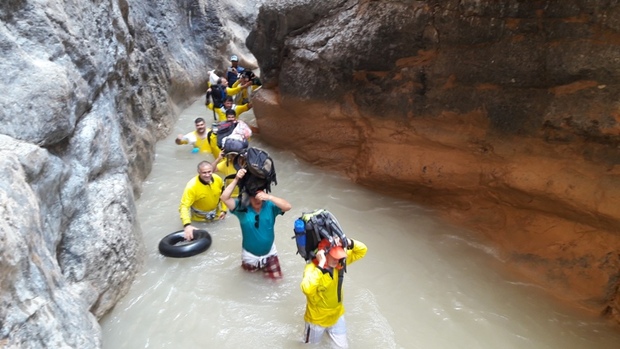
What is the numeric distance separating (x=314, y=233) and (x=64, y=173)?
254cm

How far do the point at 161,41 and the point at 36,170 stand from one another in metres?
8.61

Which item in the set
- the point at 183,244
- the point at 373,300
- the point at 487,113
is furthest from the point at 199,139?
the point at 487,113

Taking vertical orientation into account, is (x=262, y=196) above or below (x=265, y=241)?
above

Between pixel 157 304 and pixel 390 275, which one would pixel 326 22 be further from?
pixel 157 304

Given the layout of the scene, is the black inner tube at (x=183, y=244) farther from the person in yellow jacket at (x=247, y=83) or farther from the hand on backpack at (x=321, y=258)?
the person in yellow jacket at (x=247, y=83)

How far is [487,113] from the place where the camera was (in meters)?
5.82

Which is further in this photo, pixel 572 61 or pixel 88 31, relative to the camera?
pixel 88 31

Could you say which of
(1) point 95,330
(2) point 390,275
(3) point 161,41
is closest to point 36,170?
(1) point 95,330

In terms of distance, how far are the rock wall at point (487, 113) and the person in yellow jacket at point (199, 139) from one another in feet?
6.05

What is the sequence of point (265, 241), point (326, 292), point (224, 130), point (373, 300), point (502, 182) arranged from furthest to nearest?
point (224, 130), point (502, 182), point (373, 300), point (265, 241), point (326, 292)

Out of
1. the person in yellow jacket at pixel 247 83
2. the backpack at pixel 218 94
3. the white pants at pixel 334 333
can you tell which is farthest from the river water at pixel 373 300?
the person in yellow jacket at pixel 247 83

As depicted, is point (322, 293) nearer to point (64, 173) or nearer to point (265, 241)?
point (265, 241)

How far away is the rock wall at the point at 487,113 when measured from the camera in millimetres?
4891

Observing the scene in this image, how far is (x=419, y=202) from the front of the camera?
698 centimetres
